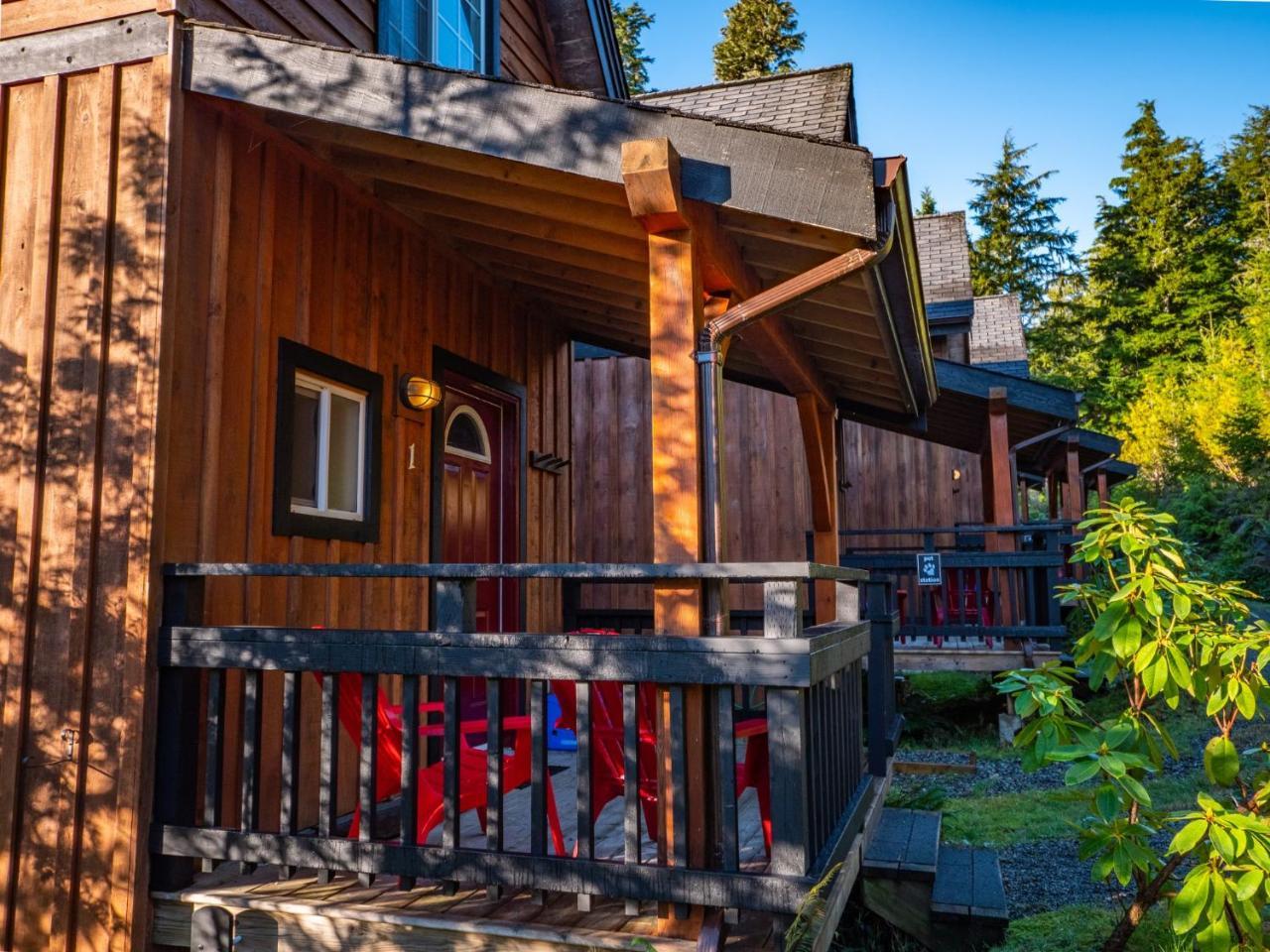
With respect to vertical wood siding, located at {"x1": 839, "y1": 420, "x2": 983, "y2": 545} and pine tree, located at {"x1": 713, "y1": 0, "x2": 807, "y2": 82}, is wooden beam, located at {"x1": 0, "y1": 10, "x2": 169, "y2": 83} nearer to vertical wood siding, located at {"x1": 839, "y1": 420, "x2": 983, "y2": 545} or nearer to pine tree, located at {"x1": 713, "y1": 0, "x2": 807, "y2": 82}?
vertical wood siding, located at {"x1": 839, "y1": 420, "x2": 983, "y2": 545}

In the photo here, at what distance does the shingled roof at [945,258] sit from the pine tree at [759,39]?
1141cm

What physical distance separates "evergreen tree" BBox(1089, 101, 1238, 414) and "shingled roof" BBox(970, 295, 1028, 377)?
32.2 feet

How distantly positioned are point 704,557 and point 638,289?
246cm

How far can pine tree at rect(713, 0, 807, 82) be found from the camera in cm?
2573

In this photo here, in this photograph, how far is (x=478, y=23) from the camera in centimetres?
637

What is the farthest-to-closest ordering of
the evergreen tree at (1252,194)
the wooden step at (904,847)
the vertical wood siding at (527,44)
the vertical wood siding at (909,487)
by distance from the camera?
the evergreen tree at (1252,194)
the vertical wood siding at (909,487)
the vertical wood siding at (527,44)
the wooden step at (904,847)

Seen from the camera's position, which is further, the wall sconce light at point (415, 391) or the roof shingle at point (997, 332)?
the roof shingle at point (997, 332)

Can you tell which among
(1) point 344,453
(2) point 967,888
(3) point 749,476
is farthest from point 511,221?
(3) point 749,476


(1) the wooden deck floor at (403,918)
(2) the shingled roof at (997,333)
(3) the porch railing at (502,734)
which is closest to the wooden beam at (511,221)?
(3) the porch railing at (502,734)

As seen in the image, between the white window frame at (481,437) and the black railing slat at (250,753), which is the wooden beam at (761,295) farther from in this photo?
the black railing slat at (250,753)

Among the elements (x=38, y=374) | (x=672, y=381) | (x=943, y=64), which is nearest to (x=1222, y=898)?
(x=672, y=381)

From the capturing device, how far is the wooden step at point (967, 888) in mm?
4152

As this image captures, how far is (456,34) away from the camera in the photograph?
237 inches

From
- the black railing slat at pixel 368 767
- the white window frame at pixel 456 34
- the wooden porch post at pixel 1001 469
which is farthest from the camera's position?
the wooden porch post at pixel 1001 469
